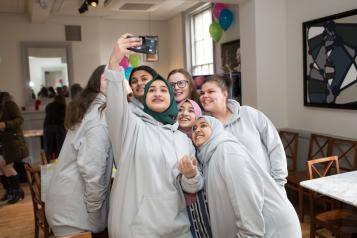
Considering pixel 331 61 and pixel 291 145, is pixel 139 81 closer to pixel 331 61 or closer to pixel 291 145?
pixel 331 61

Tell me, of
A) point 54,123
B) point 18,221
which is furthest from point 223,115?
point 54,123

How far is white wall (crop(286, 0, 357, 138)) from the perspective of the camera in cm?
344

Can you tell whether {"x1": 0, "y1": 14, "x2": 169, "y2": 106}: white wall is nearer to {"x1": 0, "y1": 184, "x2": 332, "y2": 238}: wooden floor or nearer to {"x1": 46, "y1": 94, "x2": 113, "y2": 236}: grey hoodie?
{"x1": 0, "y1": 184, "x2": 332, "y2": 238}: wooden floor

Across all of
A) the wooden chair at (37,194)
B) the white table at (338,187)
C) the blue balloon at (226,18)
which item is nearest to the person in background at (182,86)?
the white table at (338,187)

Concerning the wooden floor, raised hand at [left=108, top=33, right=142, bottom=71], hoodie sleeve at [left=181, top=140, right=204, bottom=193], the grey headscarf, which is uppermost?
raised hand at [left=108, top=33, right=142, bottom=71]

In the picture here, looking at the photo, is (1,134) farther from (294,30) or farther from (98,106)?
(294,30)

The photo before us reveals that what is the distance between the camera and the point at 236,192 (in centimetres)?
123

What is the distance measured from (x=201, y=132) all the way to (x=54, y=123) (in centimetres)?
434

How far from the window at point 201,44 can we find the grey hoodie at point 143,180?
4978mm

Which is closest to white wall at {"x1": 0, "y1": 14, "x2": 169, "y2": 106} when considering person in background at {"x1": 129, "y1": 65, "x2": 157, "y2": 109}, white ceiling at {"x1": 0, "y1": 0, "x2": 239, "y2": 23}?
white ceiling at {"x1": 0, "y1": 0, "x2": 239, "y2": 23}

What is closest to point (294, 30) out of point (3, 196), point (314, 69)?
point (314, 69)

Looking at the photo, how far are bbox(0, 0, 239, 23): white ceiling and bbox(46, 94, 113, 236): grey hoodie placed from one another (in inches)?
152

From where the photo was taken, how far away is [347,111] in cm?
341

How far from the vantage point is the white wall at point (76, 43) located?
662 centimetres
